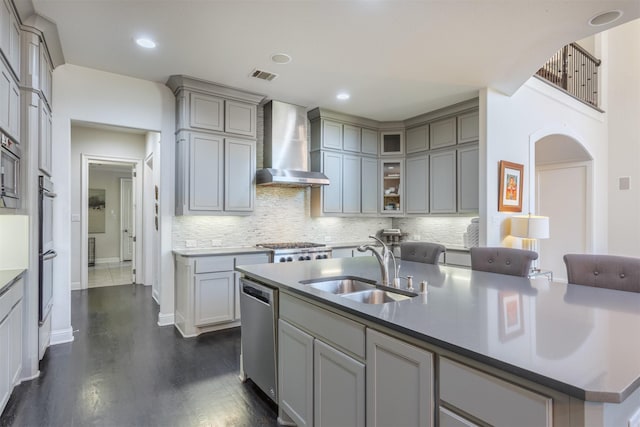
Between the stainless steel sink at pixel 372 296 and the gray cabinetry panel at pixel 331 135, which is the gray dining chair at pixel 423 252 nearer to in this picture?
the stainless steel sink at pixel 372 296

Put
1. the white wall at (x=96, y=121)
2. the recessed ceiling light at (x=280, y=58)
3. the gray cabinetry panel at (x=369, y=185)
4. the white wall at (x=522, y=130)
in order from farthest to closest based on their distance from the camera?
the gray cabinetry panel at (x=369, y=185) < the white wall at (x=522, y=130) < the white wall at (x=96, y=121) < the recessed ceiling light at (x=280, y=58)

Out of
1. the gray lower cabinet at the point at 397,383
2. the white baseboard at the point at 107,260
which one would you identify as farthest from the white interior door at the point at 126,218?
the gray lower cabinet at the point at 397,383

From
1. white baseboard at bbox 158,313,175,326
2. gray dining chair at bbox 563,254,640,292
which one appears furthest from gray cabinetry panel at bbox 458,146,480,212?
white baseboard at bbox 158,313,175,326

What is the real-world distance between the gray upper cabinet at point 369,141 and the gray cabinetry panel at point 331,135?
49 cm

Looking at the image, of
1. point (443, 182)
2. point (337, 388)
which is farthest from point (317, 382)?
point (443, 182)

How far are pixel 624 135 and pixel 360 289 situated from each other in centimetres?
692

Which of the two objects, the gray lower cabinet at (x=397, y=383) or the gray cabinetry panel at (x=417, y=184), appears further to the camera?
the gray cabinetry panel at (x=417, y=184)

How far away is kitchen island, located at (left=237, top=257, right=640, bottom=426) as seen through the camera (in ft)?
2.94

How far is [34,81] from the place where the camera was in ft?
9.12

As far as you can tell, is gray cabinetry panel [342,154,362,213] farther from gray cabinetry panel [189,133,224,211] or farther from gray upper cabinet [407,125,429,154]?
gray cabinetry panel [189,133,224,211]

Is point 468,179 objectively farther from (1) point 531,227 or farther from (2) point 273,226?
(2) point 273,226


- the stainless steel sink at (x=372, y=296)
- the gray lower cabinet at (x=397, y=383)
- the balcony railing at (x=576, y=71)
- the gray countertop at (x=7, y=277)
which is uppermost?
the balcony railing at (x=576, y=71)

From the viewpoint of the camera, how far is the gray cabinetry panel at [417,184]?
534 centimetres

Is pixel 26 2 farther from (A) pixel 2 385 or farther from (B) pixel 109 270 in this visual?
(B) pixel 109 270
